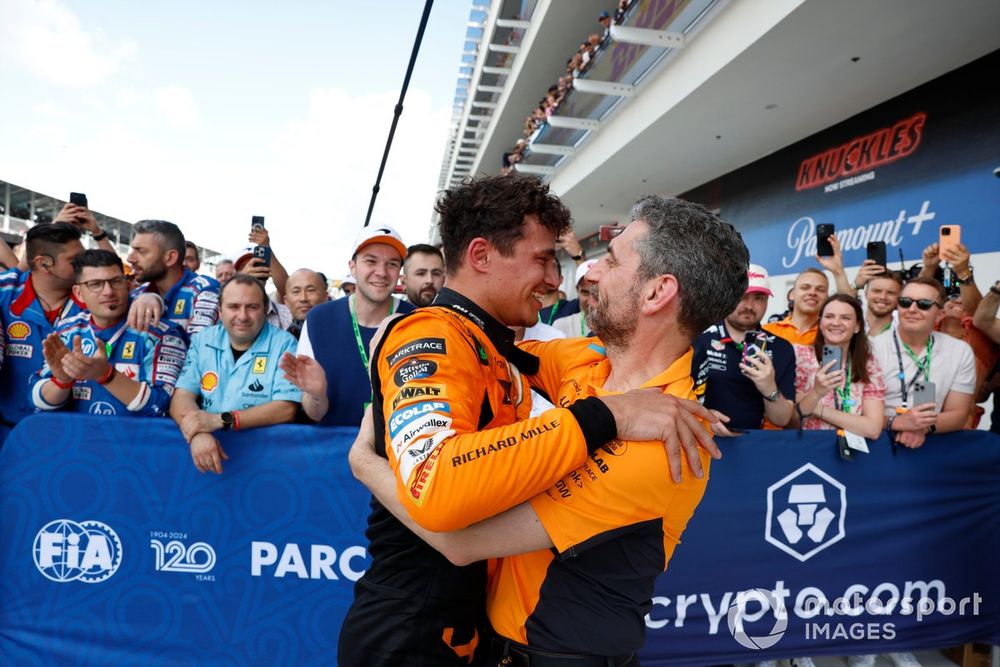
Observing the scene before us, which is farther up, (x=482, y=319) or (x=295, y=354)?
(x=482, y=319)

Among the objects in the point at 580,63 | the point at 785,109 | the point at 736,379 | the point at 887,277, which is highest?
the point at 580,63

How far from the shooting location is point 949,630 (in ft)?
10.1

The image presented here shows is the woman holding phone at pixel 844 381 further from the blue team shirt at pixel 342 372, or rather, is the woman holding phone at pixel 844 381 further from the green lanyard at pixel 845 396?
the blue team shirt at pixel 342 372

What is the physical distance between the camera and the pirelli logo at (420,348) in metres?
1.20

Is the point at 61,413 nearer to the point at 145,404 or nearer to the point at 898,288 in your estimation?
the point at 145,404

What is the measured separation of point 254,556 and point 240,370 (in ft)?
3.02

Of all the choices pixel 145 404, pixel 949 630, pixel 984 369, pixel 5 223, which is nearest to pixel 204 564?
pixel 145 404

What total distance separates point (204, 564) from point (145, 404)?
2.81ft

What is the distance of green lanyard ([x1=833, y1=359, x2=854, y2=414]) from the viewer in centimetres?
344

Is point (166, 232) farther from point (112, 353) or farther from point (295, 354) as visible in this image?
point (295, 354)

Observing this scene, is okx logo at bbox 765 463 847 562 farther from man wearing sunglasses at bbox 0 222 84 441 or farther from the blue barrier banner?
man wearing sunglasses at bbox 0 222 84 441

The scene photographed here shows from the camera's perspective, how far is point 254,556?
279 centimetres

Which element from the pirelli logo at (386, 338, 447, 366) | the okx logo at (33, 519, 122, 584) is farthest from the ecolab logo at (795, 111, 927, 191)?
the okx logo at (33, 519, 122, 584)

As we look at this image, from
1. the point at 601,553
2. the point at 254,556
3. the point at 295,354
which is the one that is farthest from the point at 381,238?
the point at 601,553
